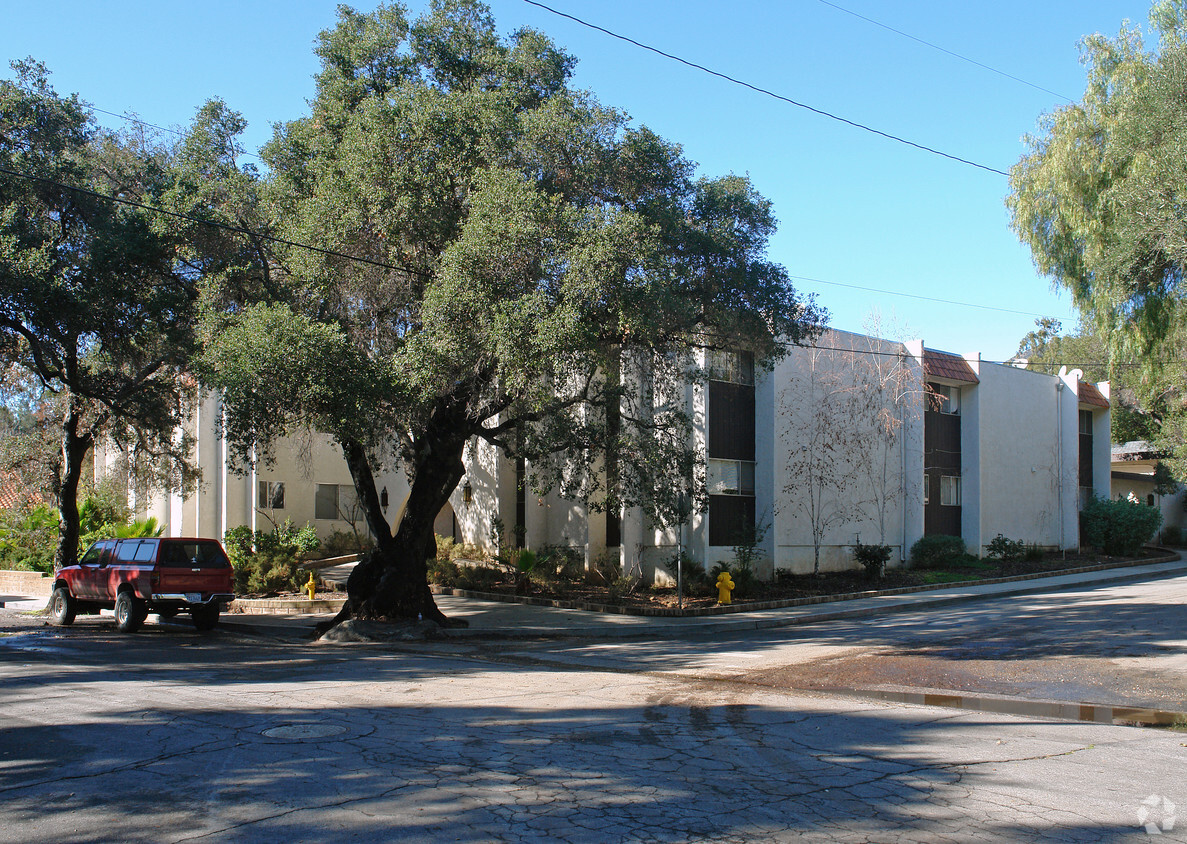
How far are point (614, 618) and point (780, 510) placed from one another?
738cm

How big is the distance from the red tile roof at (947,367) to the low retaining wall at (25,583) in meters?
26.5

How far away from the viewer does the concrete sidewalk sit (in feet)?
56.8

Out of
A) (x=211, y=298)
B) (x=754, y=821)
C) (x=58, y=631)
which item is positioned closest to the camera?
(x=754, y=821)

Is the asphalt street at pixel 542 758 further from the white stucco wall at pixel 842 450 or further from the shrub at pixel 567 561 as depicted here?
the white stucco wall at pixel 842 450

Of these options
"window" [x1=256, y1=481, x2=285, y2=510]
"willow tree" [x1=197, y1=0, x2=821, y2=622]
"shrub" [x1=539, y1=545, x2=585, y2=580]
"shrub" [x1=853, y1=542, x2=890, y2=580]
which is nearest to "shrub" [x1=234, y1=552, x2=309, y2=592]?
"window" [x1=256, y1=481, x2=285, y2=510]

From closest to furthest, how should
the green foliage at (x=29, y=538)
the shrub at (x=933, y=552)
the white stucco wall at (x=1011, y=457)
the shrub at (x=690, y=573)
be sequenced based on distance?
the shrub at (x=690, y=573), the shrub at (x=933, y=552), the green foliage at (x=29, y=538), the white stucco wall at (x=1011, y=457)

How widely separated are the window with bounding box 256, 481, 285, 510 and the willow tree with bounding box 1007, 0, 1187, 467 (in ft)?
73.7

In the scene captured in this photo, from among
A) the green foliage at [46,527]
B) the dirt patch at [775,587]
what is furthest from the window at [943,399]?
the green foliage at [46,527]

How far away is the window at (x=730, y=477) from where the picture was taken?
23.7m

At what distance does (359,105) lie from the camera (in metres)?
15.8

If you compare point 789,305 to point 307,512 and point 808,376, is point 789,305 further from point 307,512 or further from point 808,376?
point 307,512

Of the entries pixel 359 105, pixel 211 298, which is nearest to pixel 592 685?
pixel 211 298

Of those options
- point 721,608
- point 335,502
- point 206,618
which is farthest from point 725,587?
point 335,502

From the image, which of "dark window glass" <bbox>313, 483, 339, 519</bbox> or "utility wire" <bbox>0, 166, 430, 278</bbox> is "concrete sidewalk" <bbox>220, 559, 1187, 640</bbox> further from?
"dark window glass" <bbox>313, 483, 339, 519</bbox>
